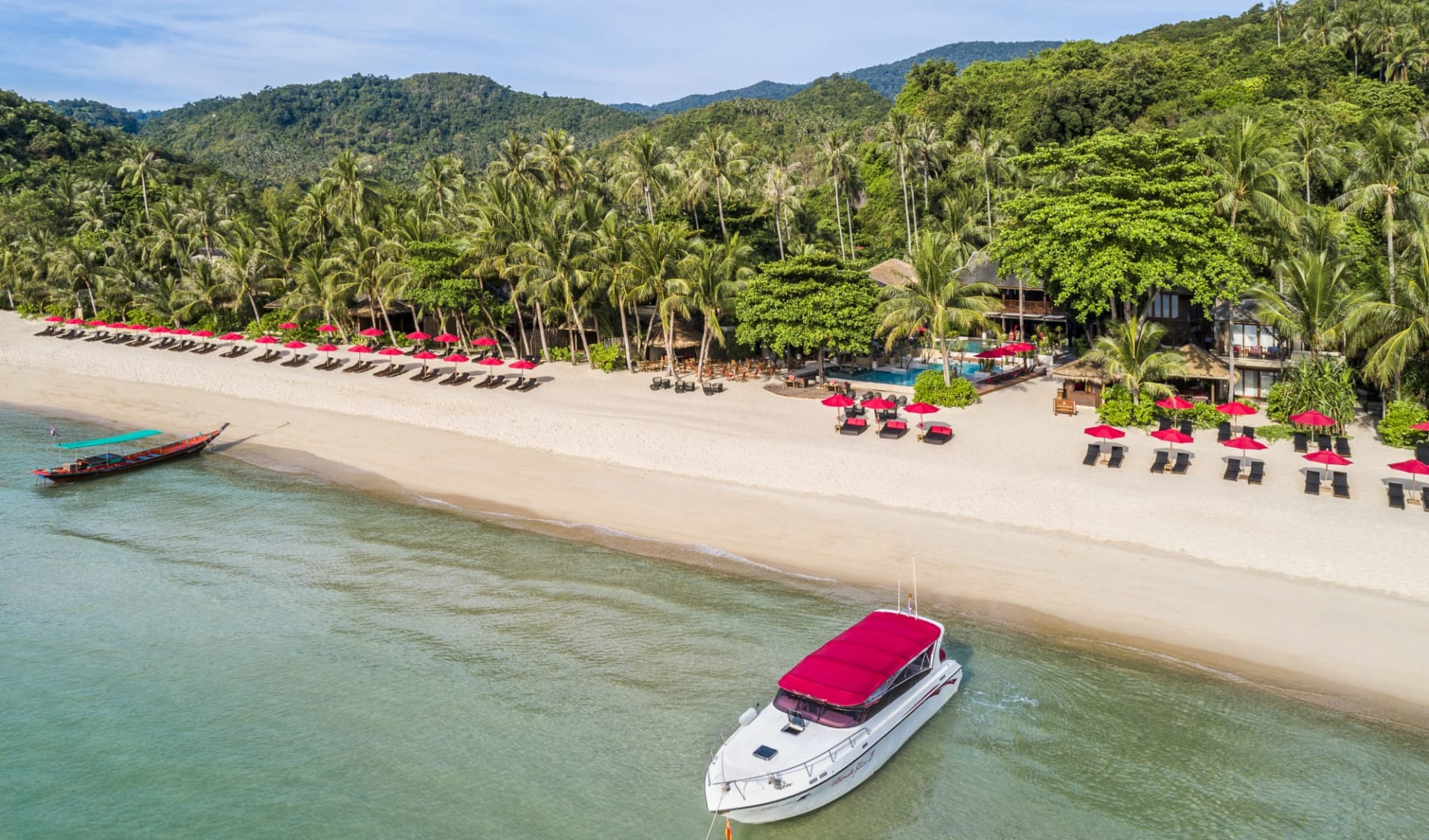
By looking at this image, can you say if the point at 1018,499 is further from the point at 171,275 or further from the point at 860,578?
the point at 171,275

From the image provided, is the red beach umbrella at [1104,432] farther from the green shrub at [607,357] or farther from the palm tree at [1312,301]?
Result: the green shrub at [607,357]

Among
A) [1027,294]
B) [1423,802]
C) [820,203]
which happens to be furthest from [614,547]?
[820,203]

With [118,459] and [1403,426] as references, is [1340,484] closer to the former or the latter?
[1403,426]

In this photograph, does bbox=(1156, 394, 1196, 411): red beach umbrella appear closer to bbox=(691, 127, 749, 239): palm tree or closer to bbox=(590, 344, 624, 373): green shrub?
bbox=(590, 344, 624, 373): green shrub

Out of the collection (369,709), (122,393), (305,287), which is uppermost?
(305,287)

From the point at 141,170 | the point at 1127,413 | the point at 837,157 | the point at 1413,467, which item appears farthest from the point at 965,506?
the point at 141,170

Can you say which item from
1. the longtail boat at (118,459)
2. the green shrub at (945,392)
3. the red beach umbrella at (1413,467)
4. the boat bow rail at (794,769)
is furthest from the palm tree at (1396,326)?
the longtail boat at (118,459)
